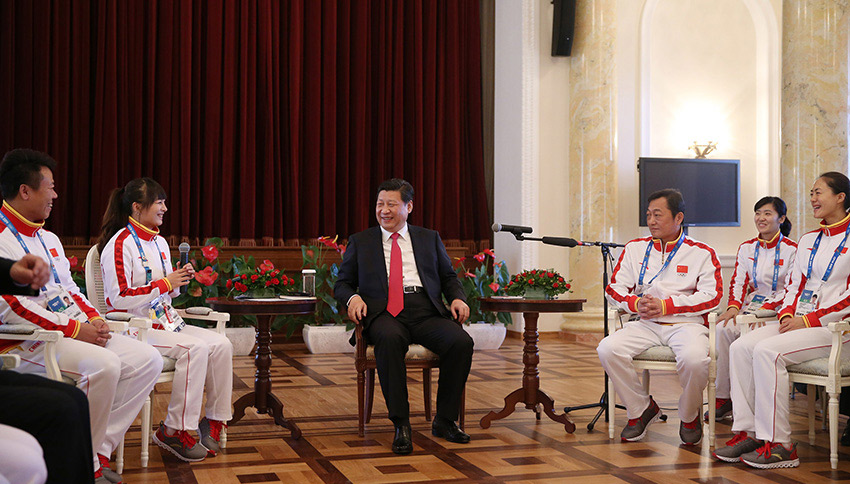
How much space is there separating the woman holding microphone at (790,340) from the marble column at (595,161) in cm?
418

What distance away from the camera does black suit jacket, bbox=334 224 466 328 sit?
4.25 meters

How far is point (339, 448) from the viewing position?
383cm

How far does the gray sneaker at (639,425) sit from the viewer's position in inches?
161

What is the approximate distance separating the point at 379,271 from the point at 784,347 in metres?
1.93

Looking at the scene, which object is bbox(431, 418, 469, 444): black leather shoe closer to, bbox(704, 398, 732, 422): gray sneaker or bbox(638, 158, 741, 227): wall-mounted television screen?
bbox(704, 398, 732, 422): gray sneaker

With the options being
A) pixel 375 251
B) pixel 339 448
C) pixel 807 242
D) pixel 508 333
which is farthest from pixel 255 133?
pixel 807 242

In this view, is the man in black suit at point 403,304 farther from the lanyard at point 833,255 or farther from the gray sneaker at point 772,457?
the lanyard at point 833,255

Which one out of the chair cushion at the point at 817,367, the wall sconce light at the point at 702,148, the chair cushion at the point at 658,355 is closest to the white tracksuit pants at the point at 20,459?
the chair cushion at the point at 658,355

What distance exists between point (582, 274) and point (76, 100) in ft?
17.3

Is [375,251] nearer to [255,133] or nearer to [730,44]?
[255,133]

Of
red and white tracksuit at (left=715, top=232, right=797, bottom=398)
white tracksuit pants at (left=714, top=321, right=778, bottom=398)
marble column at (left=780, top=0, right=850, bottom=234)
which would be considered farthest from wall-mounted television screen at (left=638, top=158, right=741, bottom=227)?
white tracksuit pants at (left=714, top=321, right=778, bottom=398)

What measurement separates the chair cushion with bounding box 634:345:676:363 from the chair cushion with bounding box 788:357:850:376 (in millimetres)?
565

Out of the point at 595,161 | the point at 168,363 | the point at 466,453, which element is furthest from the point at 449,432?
the point at 595,161

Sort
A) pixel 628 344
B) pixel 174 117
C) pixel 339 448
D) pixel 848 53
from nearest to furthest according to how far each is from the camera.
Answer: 1. pixel 339 448
2. pixel 628 344
3. pixel 848 53
4. pixel 174 117
